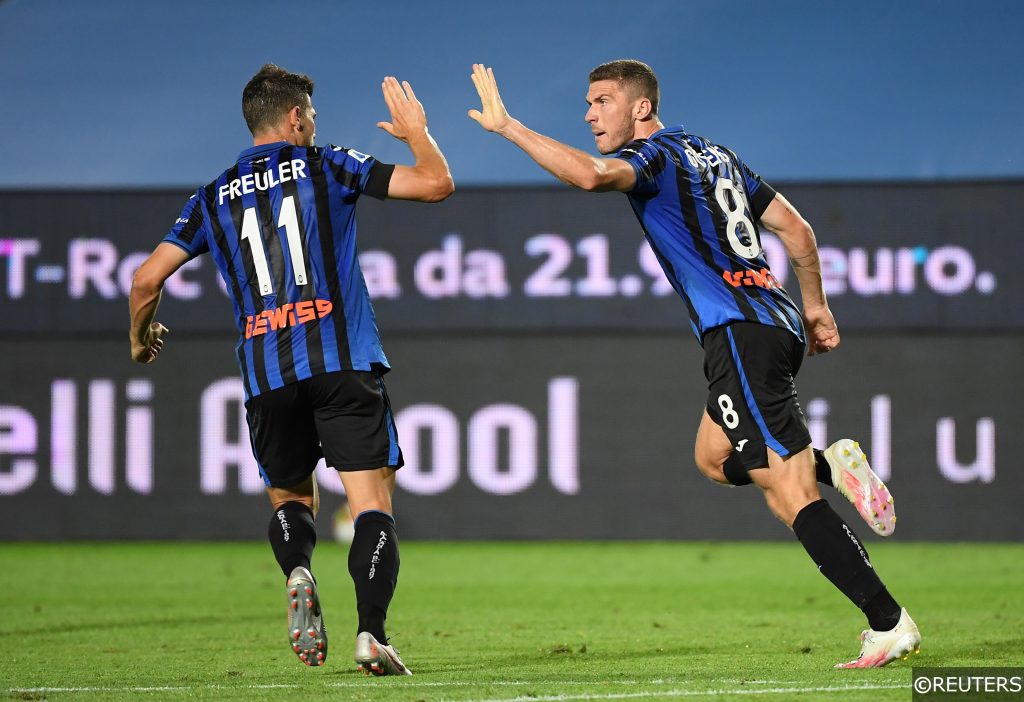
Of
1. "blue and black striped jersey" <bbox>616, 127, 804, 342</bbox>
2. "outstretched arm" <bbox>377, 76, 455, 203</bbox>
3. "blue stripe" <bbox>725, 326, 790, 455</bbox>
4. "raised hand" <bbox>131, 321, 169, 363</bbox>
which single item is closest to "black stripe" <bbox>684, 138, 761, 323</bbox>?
"blue and black striped jersey" <bbox>616, 127, 804, 342</bbox>

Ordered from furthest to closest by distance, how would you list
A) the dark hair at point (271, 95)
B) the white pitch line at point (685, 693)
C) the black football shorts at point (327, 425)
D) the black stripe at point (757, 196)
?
the black stripe at point (757, 196)
the dark hair at point (271, 95)
the black football shorts at point (327, 425)
the white pitch line at point (685, 693)

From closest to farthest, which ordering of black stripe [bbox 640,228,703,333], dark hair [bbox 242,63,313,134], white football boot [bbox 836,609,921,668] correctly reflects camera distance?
white football boot [bbox 836,609,921,668], dark hair [bbox 242,63,313,134], black stripe [bbox 640,228,703,333]

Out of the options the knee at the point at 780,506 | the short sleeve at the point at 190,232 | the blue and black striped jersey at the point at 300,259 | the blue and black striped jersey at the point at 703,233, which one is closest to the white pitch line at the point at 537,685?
the knee at the point at 780,506

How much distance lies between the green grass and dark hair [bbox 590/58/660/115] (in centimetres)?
184

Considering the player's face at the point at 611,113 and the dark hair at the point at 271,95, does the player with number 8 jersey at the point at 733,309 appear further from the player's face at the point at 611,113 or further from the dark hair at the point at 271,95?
the dark hair at the point at 271,95

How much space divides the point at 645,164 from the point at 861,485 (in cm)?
117

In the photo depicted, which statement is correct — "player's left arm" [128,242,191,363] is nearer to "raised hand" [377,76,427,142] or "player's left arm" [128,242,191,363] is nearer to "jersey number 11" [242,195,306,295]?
"jersey number 11" [242,195,306,295]

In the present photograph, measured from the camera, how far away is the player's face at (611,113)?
4402 mm

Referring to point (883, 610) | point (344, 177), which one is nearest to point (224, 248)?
point (344, 177)

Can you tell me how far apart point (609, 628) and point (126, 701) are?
2.73 metres

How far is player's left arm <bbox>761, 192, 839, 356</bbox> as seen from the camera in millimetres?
4570

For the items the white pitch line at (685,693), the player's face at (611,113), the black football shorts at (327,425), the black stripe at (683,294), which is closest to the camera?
the white pitch line at (685,693)

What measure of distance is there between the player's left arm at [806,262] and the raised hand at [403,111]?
1.25 m

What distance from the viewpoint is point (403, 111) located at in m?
4.07
